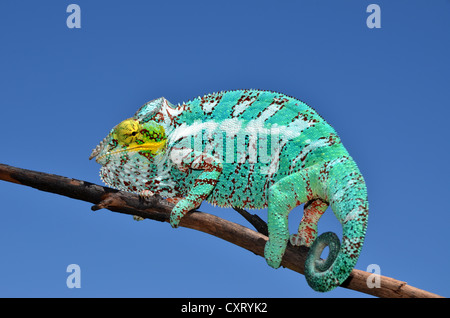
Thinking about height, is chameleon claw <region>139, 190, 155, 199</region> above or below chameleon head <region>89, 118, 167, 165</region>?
below

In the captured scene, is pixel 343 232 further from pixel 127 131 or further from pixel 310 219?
pixel 127 131

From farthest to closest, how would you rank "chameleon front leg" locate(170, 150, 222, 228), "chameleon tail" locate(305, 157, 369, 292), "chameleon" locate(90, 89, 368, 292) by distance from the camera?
"chameleon front leg" locate(170, 150, 222, 228) → "chameleon" locate(90, 89, 368, 292) → "chameleon tail" locate(305, 157, 369, 292)

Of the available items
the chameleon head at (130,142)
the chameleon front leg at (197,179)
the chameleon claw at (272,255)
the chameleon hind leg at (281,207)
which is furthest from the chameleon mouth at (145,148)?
the chameleon claw at (272,255)

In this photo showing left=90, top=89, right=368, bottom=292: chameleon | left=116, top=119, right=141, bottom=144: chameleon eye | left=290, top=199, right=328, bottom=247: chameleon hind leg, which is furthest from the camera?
left=116, top=119, right=141, bottom=144: chameleon eye

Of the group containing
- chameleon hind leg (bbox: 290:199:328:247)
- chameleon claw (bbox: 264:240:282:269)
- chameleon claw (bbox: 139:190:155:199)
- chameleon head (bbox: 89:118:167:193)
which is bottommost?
chameleon claw (bbox: 264:240:282:269)

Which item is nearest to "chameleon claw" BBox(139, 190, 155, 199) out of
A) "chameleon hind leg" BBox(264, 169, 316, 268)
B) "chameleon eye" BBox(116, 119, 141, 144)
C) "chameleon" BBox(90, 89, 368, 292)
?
"chameleon" BBox(90, 89, 368, 292)

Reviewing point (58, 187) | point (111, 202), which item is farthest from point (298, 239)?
point (58, 187)

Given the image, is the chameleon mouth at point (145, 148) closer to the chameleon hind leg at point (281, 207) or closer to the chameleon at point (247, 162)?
the chameleon at point (247, 162)

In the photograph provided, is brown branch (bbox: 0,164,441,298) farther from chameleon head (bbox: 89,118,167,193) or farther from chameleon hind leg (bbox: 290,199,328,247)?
chameleon head (bbox: 89,118,167,193)
